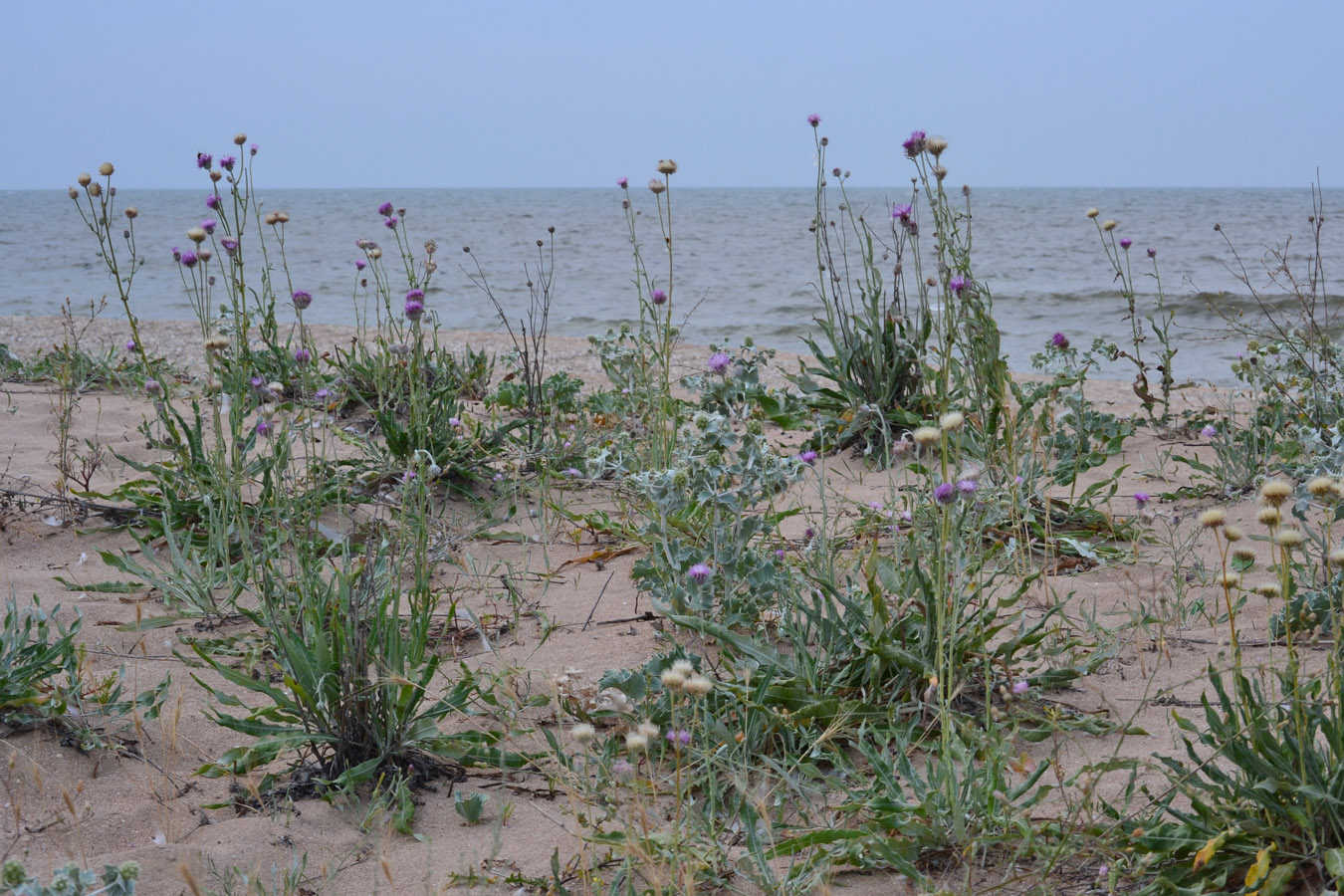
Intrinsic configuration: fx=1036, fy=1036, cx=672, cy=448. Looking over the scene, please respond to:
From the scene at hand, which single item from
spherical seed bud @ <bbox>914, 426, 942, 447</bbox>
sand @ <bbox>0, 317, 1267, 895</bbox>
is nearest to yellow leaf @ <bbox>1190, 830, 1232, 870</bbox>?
sand @ <bbox>0, 317, 1267, 895</bbox>

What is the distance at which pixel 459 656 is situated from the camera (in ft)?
7.64

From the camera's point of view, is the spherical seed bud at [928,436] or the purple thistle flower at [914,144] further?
the purple thistle flower at [914,144]

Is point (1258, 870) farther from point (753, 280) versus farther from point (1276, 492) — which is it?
point (753, 280)

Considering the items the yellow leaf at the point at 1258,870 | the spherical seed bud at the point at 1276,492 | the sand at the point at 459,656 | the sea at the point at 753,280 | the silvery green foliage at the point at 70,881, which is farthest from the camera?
the sea at the point at 753,280

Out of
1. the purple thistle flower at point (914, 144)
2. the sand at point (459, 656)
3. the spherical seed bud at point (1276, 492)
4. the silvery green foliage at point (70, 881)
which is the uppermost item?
the purple thistle flower at point (914, 144)

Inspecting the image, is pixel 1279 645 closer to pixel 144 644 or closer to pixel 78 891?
pixel 78 891

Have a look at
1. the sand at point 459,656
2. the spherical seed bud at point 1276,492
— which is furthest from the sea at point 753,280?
the spherical seed bud at point 1276,492

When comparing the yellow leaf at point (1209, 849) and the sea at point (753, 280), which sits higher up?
the sea at point (753, 280)

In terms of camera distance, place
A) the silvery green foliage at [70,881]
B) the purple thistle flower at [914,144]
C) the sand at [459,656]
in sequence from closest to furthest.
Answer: the silvery green foliage at [70,881], the sand at [459,656], the purple thistle flower at [914,144]

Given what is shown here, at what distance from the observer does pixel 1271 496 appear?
1.21 m

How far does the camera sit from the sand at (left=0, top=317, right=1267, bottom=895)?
1.58 metres

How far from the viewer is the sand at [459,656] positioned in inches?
62.4

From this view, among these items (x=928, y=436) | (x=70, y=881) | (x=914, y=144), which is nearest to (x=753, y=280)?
(x=914, y=144)

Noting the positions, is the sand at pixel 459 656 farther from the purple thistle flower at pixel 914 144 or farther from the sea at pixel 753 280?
the sea at pixel 753 280
